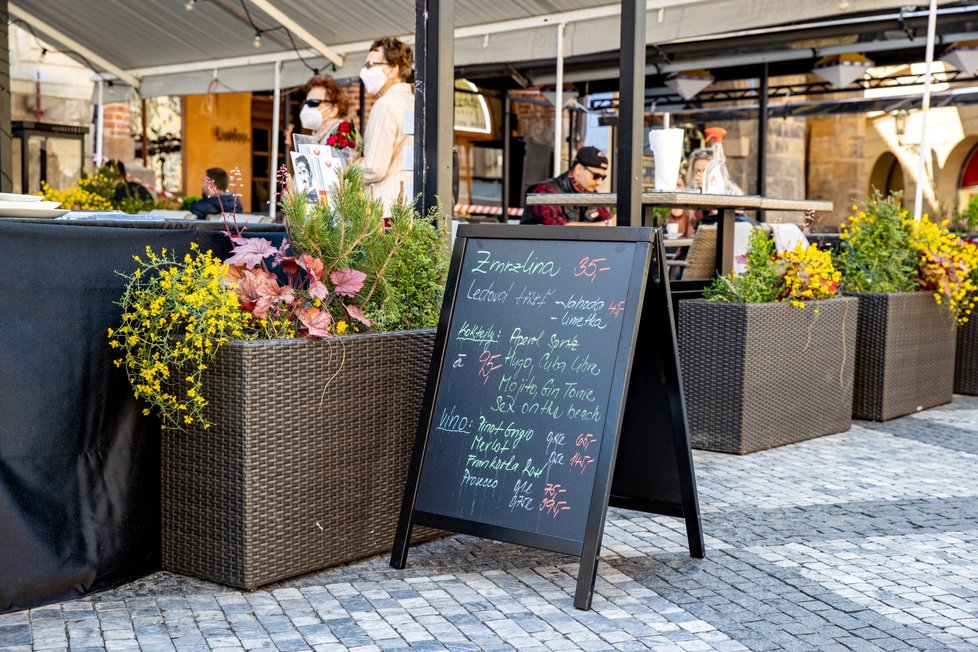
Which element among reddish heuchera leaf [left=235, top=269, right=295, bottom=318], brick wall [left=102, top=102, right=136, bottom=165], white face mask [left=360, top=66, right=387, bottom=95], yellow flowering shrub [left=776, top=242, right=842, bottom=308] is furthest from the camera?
brick wall [left=102, top=102, right=136, bottom=165]

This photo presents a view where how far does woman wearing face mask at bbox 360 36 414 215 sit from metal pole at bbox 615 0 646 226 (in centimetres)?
158

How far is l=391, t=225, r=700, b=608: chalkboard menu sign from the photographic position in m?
3.15

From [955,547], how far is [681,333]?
177 cm

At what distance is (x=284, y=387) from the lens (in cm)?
317

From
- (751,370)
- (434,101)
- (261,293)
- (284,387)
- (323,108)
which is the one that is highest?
(323,108)

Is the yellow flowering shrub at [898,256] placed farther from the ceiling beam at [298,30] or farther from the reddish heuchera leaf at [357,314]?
the ceiling beam at [298,30]

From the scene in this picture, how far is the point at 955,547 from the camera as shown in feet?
→ 12.3

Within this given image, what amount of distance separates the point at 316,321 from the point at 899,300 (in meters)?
3.89

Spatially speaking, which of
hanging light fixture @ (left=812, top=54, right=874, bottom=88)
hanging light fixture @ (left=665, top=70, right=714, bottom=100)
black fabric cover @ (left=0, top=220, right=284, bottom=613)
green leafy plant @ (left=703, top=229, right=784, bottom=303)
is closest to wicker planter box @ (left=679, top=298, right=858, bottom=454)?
green leafy plant @ (left=703, top=229, right=784, bottom=303)

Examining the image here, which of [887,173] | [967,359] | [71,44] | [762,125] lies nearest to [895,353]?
[967,359]

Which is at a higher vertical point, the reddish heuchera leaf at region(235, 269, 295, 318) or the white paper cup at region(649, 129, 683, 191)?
the white paper cup at region(649, 129, 683, 191)

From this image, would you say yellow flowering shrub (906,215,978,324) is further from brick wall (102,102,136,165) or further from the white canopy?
brick wall (102,102,136,165)

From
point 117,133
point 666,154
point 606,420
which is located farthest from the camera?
point 117,133

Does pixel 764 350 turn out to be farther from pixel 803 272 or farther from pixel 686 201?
pixel 686 201
